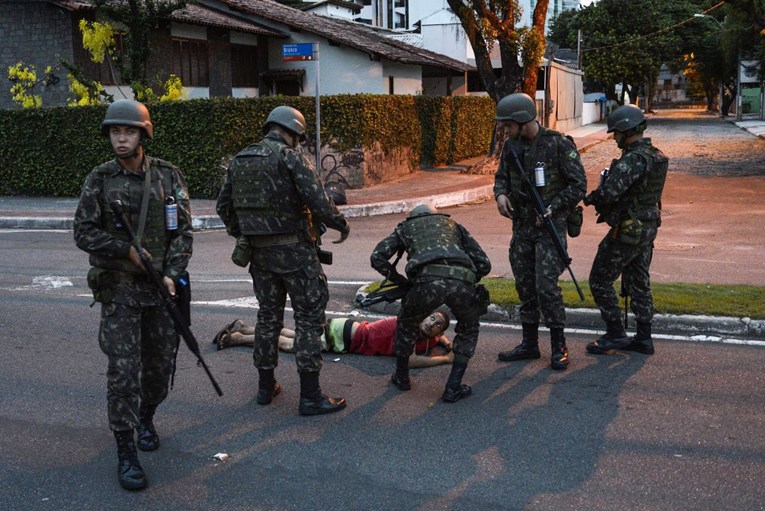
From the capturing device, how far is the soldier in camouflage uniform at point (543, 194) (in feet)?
20.0

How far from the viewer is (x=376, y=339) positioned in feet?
21.6

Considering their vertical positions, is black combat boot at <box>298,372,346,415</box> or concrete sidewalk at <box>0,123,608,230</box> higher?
concrete sidewalk at <box>0,123,608,230</box>

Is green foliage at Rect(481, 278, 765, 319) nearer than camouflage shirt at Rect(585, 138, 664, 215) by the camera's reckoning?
No

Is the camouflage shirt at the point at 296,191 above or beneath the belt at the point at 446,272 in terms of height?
above

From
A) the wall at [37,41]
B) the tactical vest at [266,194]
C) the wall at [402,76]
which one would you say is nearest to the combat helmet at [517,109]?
the tactical vest at [266,194]

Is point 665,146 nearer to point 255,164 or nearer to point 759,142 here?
point 759,142

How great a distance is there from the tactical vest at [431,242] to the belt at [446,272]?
38mm

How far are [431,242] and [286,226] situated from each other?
0.95 m

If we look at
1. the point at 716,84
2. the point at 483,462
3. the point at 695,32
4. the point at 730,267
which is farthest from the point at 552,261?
the point at 716,84

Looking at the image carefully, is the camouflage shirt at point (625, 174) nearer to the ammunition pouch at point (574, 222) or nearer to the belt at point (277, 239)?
the ammunition pouch at point (574, 222)

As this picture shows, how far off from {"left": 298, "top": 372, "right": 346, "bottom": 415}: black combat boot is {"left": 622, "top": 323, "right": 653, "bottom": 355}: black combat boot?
8.34ft

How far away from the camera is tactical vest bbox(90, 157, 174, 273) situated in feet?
14.3

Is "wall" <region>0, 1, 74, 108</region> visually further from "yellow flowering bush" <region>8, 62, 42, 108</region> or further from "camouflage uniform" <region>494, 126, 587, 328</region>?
"camouflage uniform" <region>494, 126, 587, 328</region>

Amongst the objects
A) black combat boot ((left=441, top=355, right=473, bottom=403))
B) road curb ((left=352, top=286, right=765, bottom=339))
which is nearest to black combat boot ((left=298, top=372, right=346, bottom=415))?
black combat boot ((left=441, top=355, right=473, bottom=403))
